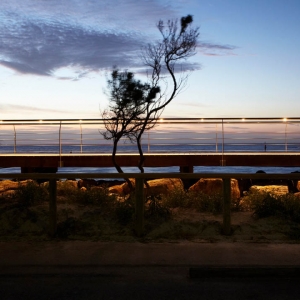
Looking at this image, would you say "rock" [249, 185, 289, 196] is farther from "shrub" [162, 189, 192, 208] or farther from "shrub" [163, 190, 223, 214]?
"shrub" [162, 189, 192, 208]

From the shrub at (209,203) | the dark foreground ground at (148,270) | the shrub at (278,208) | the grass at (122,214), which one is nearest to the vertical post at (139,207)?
the grass at (122,214)

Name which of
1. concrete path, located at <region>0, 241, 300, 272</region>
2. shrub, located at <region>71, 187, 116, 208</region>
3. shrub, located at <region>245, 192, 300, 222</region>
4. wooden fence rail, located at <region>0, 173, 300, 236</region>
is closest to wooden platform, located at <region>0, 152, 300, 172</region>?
shrub, located at <region>71, 187, 116, 208</region>

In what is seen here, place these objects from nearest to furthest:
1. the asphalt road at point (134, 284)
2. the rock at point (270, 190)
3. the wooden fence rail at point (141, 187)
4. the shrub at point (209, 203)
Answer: the asphalt road at point (134, 284) < the wooden fence rail at point (141, 187) < the shrub at point (209, 203) < the rock at point (270, 190)

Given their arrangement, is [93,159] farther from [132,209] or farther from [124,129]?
[132,209]

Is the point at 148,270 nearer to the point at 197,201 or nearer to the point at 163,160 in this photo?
the point at 197,201

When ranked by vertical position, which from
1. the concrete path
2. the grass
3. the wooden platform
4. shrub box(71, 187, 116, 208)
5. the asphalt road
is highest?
the wooden platform

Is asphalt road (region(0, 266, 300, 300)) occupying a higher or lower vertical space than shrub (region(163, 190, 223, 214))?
lower

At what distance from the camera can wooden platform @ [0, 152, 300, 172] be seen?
56.0ft

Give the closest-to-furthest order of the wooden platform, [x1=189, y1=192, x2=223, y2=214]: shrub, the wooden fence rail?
the wooden fence rail → [x1=189, y1=192, x2=223, y2=214]: shrub → the wooden platform

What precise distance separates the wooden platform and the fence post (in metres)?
9.26

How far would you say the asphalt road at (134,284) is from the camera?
5.29 meters

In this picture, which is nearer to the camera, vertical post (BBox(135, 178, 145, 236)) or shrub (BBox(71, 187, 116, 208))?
vertical post (BBox(135, 178, 145, 236))

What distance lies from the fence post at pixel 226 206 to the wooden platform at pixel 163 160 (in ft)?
30.4

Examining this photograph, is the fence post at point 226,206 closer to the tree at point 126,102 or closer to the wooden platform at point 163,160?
the tree at point 126,102
